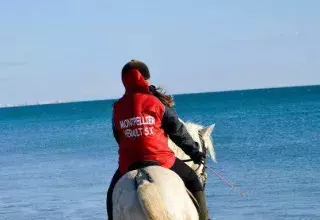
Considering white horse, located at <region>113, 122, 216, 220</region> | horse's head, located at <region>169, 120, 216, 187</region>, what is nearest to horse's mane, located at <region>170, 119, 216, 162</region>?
horse's head, located at <region>169, 120, 216, 187</region>

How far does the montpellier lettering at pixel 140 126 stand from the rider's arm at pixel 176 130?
172mm

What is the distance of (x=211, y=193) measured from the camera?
701 inches

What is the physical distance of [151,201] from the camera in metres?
7.00

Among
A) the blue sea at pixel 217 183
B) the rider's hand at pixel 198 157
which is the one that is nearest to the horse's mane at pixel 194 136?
the rider's hand at pixel 198 157

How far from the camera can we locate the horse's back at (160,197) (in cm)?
708

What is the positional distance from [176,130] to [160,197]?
3.06 feet

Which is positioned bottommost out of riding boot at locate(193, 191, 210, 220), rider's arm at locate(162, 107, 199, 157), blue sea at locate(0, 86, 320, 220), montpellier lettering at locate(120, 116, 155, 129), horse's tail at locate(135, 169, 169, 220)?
blue sea at locate(0, 86, 320, 220)

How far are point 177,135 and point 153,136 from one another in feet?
1.00

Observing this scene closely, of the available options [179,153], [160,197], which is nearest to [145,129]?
[160,197]

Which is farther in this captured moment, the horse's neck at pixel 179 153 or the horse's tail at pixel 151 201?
the horse's neck at pixel 179 153

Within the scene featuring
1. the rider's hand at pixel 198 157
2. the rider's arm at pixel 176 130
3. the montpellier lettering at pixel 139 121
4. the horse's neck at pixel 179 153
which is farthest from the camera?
the horse's neck at pixel 179 153

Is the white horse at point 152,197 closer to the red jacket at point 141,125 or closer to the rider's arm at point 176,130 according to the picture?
the red jacket at point 141,125

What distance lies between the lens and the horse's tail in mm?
6984

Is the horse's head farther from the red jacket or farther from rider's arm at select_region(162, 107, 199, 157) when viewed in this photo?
the red jacket
